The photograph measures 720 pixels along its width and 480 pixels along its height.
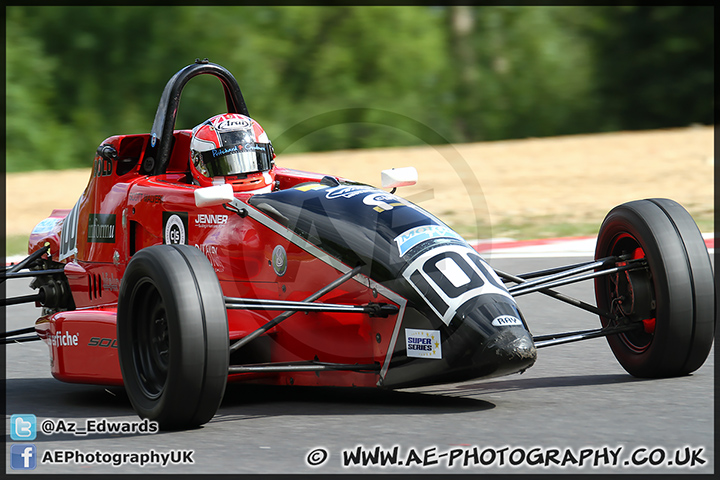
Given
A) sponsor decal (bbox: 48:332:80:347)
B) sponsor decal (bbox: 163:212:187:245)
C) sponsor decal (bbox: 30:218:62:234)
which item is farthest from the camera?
sponsor decal (bbox: 30:218:62:234)

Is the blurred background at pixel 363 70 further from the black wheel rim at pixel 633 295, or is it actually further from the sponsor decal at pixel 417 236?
the sponsor decal at pixel 417 236

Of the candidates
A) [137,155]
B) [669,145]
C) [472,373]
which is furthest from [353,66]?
[472,373]

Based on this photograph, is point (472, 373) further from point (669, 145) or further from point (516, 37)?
point (516, 37)

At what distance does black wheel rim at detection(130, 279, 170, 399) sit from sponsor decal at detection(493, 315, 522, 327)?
5.66 feet

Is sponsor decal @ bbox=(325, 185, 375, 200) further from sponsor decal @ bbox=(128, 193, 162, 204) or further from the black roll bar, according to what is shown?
the black roll bar

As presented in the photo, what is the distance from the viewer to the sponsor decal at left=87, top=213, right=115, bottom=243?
7.42 meters

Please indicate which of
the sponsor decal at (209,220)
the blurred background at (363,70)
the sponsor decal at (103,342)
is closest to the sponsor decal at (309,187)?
the sponsor decal at (209,220)

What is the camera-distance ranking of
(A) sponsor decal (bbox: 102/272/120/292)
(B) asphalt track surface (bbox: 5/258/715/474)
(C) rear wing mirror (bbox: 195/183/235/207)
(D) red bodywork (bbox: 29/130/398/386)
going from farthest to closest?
1. (A) sponsor decal (bbox: 102/272/120/292)
2. (C) rear wing mirror (bbox: 195/183/235/207)
3. (D) red bodywork (bbox: 29/130/398/386)
4. (B) asphalt track surface (bbox: 5/258/715/474)

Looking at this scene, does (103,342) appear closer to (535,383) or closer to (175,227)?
(175,227)

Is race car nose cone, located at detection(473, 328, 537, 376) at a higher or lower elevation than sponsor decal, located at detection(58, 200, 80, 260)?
lower

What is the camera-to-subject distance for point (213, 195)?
19.8ft

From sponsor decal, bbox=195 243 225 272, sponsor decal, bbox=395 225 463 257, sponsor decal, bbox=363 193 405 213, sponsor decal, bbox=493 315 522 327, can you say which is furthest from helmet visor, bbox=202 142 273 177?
sponsor decal, bbox=493 315 522 327

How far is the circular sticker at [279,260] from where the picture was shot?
6.23 metres

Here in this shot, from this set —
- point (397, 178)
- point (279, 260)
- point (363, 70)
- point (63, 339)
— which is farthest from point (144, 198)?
point (363, 70)
